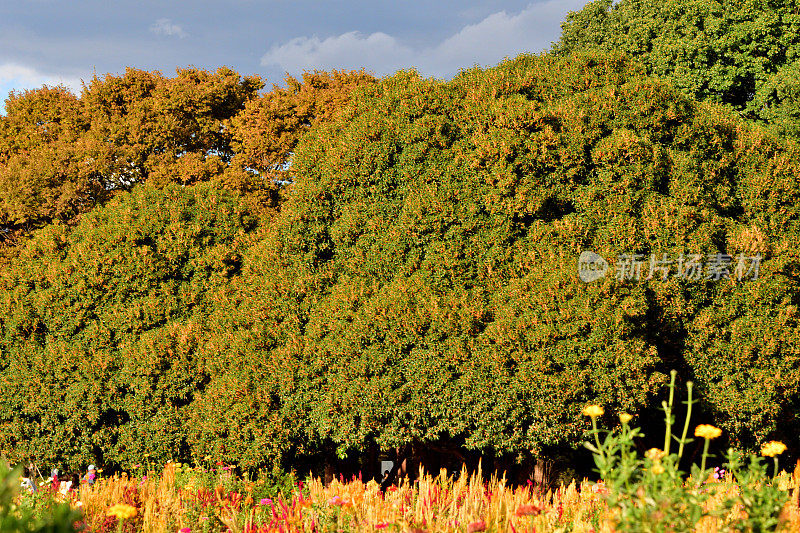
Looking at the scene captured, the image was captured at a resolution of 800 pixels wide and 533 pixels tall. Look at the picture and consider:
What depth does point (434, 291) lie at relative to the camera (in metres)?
7.88

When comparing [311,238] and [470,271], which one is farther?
[311,238]

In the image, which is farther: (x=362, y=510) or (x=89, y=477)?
(x=89, y=477)

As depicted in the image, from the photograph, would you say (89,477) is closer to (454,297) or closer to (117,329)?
(117,329)

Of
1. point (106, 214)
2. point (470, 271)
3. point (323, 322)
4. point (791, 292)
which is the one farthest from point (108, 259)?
point (791, 292)

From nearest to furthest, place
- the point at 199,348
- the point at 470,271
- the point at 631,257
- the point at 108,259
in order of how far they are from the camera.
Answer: the point at 631,257, the point at 470,271, the point at 199,348, the point at 108,259

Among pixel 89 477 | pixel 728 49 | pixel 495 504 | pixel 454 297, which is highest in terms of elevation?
pixel 728 49

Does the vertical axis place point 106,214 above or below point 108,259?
above

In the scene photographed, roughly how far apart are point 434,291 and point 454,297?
28 cm

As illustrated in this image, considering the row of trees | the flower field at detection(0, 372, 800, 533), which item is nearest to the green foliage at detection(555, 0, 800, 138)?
the row of trees

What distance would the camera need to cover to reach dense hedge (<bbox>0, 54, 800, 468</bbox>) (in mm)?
7316

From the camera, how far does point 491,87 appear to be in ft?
28.7

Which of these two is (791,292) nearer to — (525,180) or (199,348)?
(525,180)

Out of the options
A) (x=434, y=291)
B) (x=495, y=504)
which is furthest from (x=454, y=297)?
(x=495, y=504)

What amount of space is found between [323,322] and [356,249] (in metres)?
1.13
